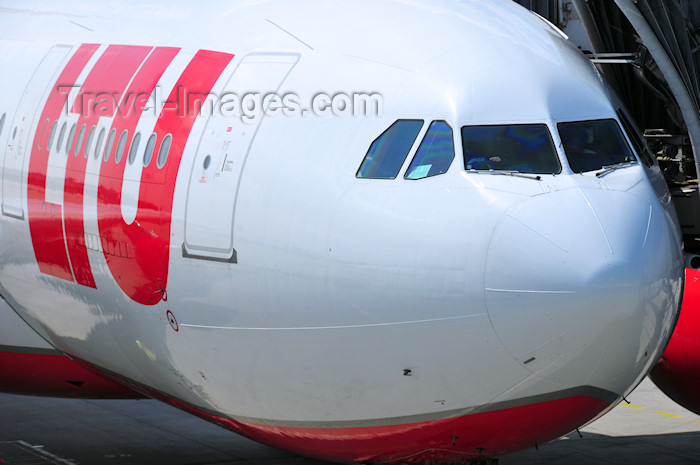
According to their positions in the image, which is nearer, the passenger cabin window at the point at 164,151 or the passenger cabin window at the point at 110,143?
the passenger cabin window at the point at 164,151

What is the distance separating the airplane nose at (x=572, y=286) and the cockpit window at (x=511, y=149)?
374 millimetres

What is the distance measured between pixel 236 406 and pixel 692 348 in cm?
528

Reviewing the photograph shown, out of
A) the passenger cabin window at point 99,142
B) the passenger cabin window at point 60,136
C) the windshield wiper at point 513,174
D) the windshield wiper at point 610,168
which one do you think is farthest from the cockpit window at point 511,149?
the passenger cabin window at point 60,136

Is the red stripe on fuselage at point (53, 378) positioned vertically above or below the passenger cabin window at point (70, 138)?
below

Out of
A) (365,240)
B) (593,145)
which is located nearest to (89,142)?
(365,240)

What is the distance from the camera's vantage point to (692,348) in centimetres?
1155

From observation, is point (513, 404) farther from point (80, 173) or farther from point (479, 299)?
point (80, 173)

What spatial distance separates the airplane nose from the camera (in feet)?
23.3

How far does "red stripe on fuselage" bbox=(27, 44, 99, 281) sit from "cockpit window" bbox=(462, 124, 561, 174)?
3953 millimetres

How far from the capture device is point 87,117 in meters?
10.0

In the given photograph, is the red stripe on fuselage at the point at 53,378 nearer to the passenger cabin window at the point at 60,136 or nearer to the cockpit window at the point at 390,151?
the passenger cabin window at the point at 60,136

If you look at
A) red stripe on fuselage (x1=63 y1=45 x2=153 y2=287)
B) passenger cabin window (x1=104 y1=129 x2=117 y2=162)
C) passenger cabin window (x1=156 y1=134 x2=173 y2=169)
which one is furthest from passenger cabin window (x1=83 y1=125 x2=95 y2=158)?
passenger cabin window (x1=156 y1=134 x2=173 y2=169)

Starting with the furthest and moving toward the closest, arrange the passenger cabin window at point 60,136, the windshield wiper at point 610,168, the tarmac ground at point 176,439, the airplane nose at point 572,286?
the tarmac ground at point 176,439 < the passenger cabin window at point 60,136 < the windshield wiper at point 610,168 < the airplane nose at point 572,286

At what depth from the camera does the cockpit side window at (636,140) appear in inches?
344
